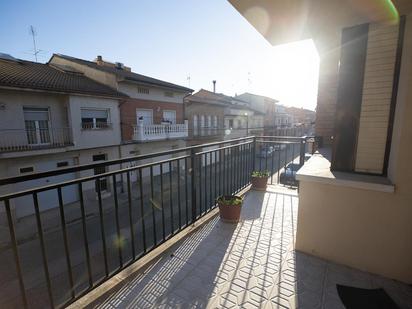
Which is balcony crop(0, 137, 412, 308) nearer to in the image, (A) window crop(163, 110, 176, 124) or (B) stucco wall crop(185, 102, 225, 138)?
(A) window crop(163, 110, 176, 124)

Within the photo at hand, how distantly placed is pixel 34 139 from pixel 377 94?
10172mm

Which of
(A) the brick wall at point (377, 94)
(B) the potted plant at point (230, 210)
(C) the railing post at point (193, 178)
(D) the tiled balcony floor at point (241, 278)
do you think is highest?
(A) the brick wall at point (377, 94)

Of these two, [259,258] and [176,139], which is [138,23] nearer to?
[259,258]

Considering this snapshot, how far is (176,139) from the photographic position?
13.1m

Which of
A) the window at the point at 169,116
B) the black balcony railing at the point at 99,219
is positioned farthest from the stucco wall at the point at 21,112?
the window at the point at 169,116

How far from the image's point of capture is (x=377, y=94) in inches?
70.8

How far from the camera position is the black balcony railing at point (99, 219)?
1.30 m

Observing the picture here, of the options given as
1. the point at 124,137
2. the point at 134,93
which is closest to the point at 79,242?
the point at 124,137

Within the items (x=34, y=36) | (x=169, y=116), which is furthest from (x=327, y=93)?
(x=34, y=36)

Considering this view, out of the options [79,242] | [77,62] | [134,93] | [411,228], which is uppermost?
[77,62]

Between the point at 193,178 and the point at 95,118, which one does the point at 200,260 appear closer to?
the point at 193,178

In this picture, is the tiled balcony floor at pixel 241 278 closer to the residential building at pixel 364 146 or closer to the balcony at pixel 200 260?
the balcony at pixel 200 260

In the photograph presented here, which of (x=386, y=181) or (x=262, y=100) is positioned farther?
(x=262, y=100)

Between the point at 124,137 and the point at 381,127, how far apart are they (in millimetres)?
10734
